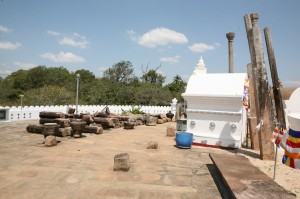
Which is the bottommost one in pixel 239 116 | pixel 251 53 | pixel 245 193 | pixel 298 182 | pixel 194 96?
pixel 298 182

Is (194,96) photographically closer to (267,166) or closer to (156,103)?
(267,166)

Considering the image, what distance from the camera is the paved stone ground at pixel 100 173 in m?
5.12

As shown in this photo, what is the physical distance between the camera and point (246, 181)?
5004 millimetres

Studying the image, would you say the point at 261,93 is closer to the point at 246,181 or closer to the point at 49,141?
the point at 246,181

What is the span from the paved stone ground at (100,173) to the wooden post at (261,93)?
1815 mm

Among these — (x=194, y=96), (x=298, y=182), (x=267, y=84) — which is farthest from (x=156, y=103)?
(x=298, y=182)

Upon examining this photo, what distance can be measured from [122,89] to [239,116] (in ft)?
92.5

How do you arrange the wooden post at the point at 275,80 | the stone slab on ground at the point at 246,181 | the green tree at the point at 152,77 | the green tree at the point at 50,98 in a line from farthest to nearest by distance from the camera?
the green tree at the point at 152,77, the green tree at the point at 50,98, the wooden post at the point at 275,80, the stone slab on ground at the point at 246,181

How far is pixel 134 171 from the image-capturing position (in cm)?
659

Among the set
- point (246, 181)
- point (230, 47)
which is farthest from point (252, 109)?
point (230, 47)

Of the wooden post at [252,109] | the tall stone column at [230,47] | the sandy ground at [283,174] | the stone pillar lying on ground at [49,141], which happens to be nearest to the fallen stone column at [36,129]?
the stone pillar lying on ground at [49,141]

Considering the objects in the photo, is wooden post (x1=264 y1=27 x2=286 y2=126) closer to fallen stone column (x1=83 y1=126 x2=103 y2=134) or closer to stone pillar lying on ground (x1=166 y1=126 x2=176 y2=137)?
stone pillar lying on ground (x1=166 y1=126 x2=176 y2=137)

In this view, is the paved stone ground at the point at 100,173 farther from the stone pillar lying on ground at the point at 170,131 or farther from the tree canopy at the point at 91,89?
the tree canopy at the point at 91,89

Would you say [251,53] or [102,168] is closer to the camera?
[102,168]
